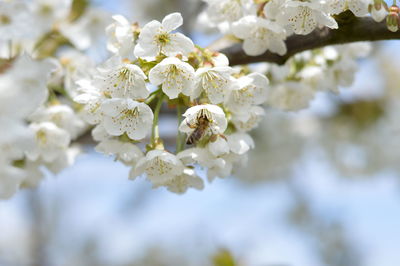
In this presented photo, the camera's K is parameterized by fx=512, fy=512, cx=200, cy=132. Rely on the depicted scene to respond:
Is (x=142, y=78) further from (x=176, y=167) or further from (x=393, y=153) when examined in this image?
(x=393, y=153)

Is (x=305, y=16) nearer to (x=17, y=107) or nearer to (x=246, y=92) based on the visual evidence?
(x=246, y=92)

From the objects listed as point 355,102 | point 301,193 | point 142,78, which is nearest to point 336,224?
point 301,193

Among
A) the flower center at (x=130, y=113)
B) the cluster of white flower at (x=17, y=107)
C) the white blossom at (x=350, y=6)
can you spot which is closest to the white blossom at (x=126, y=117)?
the flower center at (x=130, y=113)

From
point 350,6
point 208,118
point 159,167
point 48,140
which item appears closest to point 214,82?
point 208,118

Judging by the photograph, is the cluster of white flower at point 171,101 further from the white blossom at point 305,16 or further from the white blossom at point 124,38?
the white blossom at point 305,16

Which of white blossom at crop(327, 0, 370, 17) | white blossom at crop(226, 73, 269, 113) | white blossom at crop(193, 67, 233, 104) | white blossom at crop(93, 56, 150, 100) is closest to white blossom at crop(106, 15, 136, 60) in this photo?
white blossom at crop(93, 56, 150, 100)

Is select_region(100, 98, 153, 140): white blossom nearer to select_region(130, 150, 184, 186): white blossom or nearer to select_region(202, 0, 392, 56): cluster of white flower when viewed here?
select_region(130, 150, 184, 186): white blossom
